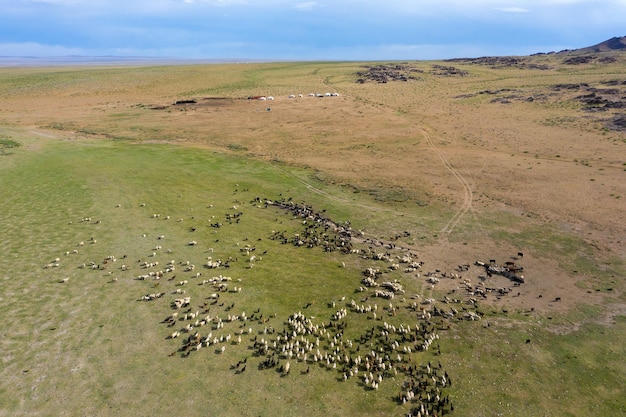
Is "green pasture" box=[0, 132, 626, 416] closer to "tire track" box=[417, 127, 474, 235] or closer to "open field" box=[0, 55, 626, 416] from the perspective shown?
"open field" box=[0, 55, 626, 416]

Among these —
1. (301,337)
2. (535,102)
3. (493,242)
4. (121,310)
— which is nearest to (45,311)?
(121,310)

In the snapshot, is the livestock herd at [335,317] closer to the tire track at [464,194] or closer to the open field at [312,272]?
the open field at [312,272]

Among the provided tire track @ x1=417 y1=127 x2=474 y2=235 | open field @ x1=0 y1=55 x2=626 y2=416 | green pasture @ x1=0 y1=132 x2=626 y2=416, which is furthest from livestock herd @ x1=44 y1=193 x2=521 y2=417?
tire track @ x1=417 y1=127 x2=474 y2=235

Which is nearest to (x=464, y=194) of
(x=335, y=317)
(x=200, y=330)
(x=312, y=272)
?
(x=312, y=272)

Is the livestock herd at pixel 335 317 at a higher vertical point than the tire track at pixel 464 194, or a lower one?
lower

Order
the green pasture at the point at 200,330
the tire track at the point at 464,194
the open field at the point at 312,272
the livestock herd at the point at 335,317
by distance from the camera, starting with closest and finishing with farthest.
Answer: the green pasture at the point at 200,330 → the open field at the point at 312,272 → the livestock herd at the point at 335,317 → the tire track at the point at 464,194

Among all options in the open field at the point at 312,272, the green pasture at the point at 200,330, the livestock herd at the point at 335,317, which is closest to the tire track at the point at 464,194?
the open field at the point at 312,272
